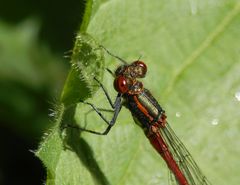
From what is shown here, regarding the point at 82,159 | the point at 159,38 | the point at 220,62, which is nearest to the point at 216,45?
the point at 220,62

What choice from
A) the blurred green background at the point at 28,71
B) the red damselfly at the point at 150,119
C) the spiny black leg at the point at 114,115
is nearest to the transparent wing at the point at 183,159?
the red damselfly at the point at 150,119

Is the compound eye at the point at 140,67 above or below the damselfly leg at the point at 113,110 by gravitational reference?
above

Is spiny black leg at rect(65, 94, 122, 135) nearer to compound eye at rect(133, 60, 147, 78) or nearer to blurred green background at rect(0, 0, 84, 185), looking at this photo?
compound eye at rect(133, 60, 147, 78)

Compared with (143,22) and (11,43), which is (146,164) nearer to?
(143,22)

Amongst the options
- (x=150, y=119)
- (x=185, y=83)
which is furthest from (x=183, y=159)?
(x=185, y=83)

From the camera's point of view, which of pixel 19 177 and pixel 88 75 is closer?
pixel 88 75

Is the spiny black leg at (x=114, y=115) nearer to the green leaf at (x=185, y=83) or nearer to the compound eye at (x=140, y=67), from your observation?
the green leaf at (x=185, y=83)
